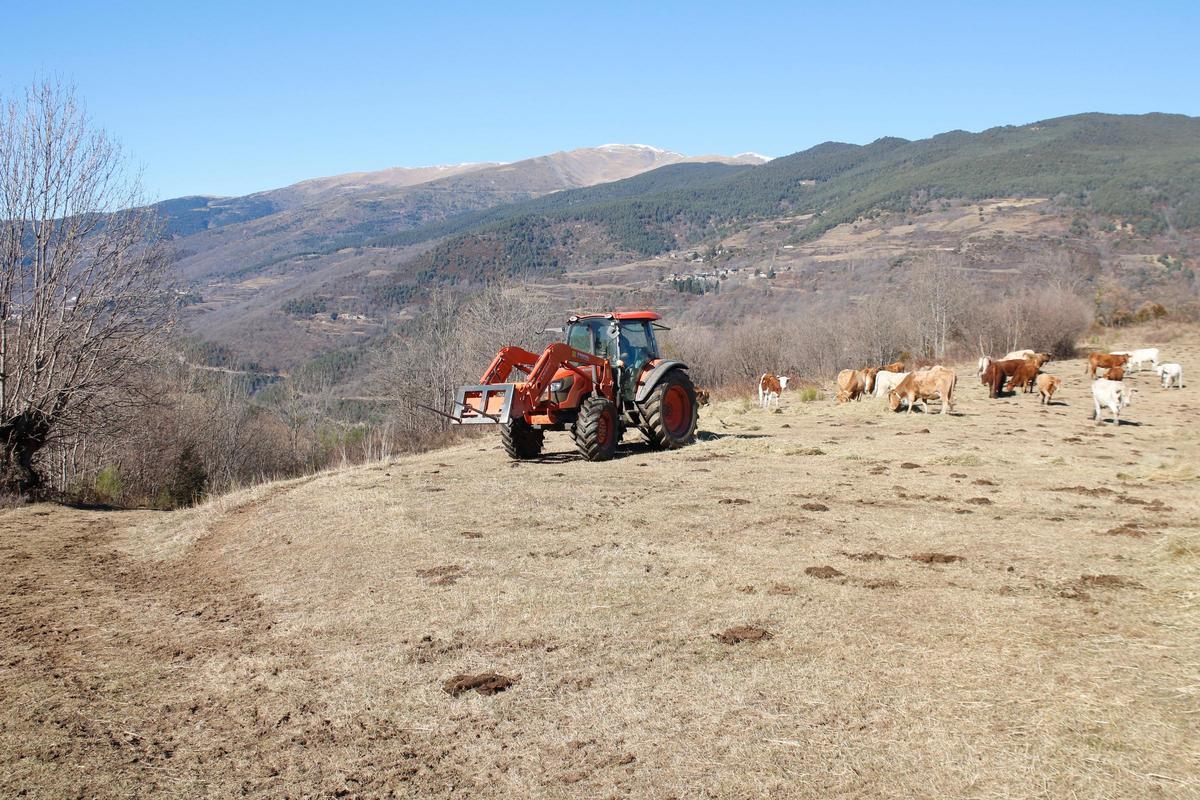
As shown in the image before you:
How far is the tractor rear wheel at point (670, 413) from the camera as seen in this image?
15.5 m

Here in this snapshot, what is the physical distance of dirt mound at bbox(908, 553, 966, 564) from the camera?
748cm

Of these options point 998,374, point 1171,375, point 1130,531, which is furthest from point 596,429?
point 1171,375

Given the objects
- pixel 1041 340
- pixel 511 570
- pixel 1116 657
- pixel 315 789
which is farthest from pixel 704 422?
pixel 1041 340

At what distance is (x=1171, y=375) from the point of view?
26.1 metres

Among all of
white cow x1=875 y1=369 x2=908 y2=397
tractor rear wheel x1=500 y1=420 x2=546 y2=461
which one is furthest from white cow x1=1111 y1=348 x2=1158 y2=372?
tractor rear wheel x1=500 y1=420 x2=546 y2=461

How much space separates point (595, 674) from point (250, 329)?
13868 cm

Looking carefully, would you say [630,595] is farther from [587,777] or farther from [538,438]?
[538,438]

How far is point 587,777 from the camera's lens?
4074mm

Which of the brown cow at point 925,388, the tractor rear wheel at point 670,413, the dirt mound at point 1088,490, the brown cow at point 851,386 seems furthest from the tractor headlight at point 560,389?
the brown cow at point 851,386

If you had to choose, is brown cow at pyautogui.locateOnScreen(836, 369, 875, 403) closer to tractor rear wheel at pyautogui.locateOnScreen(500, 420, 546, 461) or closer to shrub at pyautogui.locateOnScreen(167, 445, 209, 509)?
tractor rear wheel at pyautogui.locateOnScreen(500, 420, 546, 461)

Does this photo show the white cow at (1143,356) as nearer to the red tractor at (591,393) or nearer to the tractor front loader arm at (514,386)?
the red tractor at (591,393)

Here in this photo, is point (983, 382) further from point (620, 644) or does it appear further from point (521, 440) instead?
point (620, 644)

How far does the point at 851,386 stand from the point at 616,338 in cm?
1145

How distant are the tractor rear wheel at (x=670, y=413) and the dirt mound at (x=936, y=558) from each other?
804 cm
